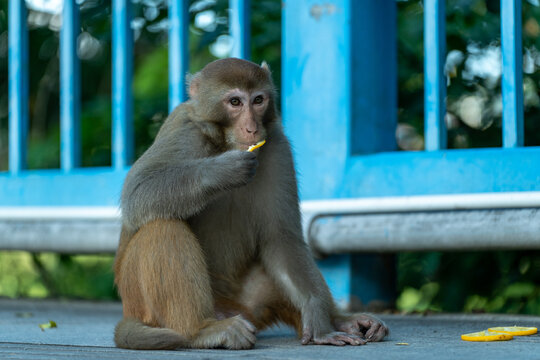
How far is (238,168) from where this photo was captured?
275 centimetres

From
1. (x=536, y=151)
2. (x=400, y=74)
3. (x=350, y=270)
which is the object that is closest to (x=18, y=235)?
(x=350, y=270)

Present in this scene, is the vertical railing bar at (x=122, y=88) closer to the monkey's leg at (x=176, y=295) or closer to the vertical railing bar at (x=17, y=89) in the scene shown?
the vertical railing bar at (x=17, y=89)

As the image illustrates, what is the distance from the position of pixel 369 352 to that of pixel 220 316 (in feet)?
2.02

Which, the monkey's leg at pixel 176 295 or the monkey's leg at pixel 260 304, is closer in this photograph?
the monkey's leg at pixel 176 295

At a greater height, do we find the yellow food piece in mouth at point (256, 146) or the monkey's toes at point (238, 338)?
the yellow food piece in mouth at point (256, 146)

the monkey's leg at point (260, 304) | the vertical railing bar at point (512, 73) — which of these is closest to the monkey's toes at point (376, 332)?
the monkey's leg at point (260, 304)

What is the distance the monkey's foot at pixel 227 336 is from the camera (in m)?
2.67

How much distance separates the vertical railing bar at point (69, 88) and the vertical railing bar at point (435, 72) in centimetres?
192

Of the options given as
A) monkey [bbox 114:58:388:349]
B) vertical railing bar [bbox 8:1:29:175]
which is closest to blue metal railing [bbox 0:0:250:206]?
vertical railing bar [bbox 8:1:29:175]

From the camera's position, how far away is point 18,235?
4.68 metres

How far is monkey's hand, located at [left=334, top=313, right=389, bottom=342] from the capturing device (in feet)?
9.56

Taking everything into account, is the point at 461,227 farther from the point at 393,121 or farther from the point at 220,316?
the point at 220,316

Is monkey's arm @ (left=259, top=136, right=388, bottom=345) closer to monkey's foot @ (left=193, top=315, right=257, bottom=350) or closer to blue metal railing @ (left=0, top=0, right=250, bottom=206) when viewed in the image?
monkey's foot @ (left=193, top=315, right=257, bottom=350)

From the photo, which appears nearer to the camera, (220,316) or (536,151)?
(220,316)
